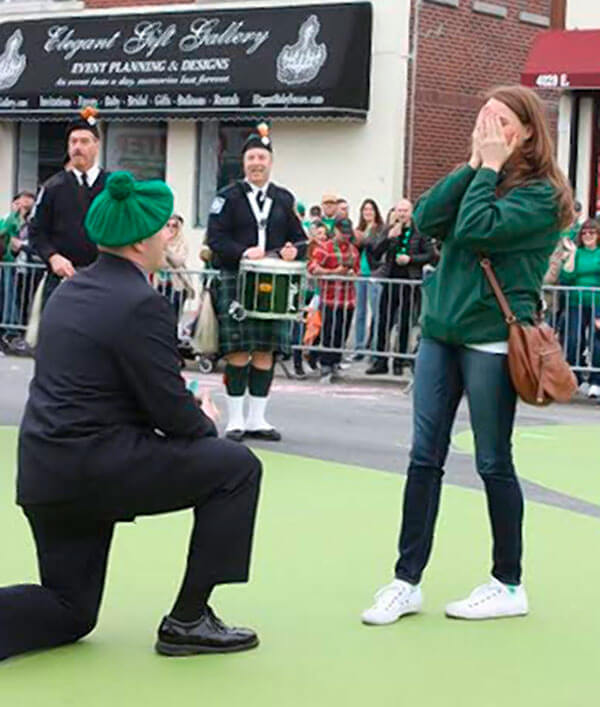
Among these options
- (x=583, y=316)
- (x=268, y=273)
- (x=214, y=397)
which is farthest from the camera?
(x=583, y=316)

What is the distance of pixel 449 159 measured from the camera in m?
25.1

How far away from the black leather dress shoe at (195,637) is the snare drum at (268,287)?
18.1ft

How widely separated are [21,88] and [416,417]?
22.1 meters

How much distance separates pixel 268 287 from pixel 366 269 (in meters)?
7.93

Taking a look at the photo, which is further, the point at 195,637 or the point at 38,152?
the point at 38,152

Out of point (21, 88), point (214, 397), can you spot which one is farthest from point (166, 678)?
point (21, 88)

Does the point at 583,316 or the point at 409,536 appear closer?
the point at 409,536

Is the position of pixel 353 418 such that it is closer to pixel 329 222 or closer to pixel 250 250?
pixel 250 250

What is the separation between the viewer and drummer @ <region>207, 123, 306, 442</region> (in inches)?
456

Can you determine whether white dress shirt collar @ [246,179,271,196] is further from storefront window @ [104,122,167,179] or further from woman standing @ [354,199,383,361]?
storefront window @ [104,122,167,179]

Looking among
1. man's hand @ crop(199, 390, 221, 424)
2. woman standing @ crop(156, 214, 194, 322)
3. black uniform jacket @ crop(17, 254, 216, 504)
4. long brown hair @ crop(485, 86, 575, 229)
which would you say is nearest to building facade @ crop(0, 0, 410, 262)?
woman standing @ crop(156, 214, 194, 322)

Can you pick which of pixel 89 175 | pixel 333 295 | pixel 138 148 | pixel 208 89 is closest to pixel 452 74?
pixel 208 89

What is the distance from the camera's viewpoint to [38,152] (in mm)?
28781

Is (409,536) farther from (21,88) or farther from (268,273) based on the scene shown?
(21,88)
